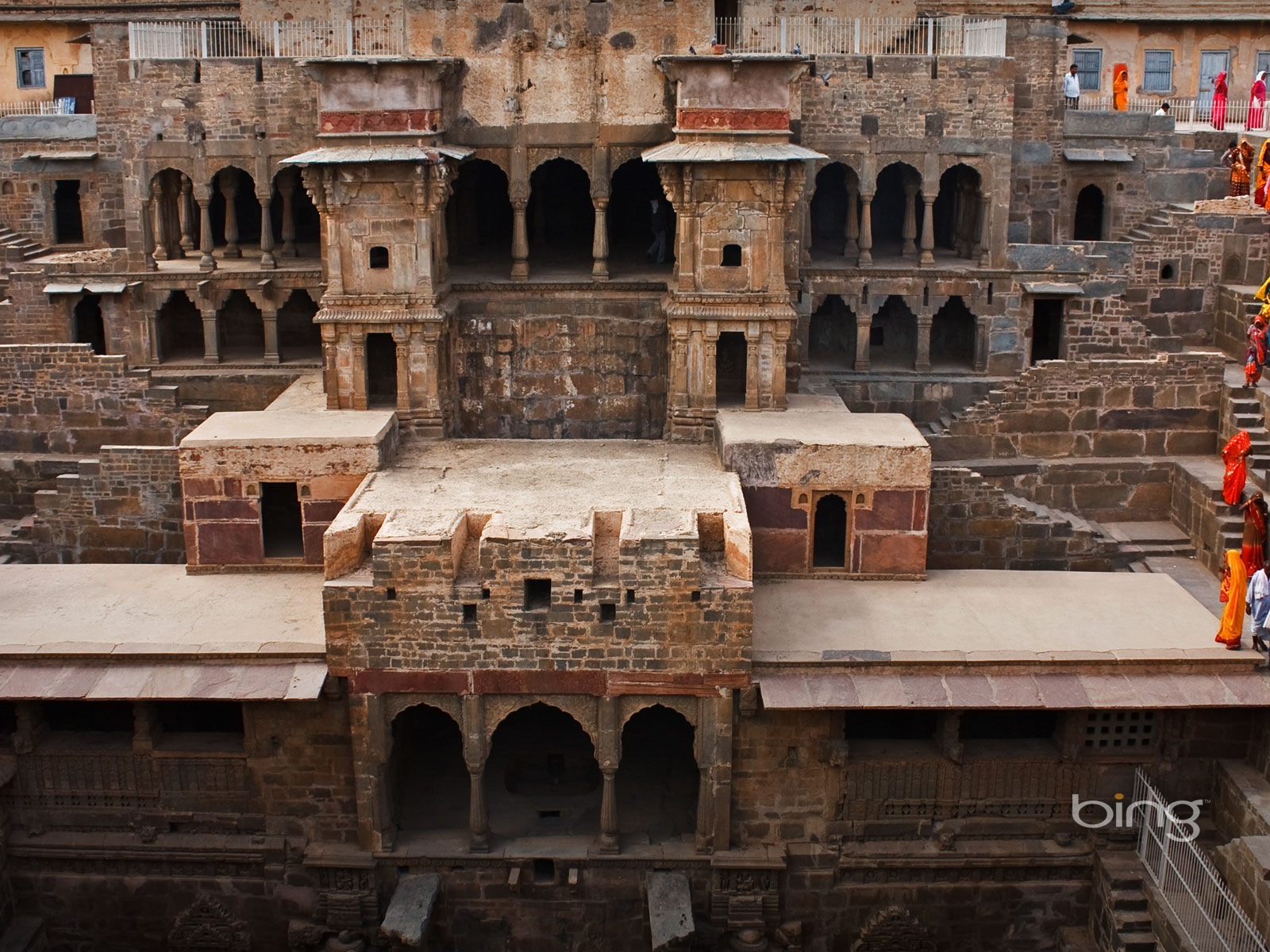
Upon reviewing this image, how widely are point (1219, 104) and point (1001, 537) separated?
48.0ft

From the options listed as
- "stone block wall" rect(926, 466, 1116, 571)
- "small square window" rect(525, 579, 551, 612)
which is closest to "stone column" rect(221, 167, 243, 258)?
"small square window" rect(525, 579, 551, 612)

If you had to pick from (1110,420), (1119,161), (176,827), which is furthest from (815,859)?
(1119,161)

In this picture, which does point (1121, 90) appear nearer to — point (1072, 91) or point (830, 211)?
point (1072, 91)

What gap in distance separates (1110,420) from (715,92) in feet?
27.5

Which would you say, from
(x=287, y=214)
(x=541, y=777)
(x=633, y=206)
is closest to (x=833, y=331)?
(x=633, y=206)

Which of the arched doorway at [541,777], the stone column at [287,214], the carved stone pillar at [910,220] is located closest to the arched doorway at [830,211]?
the carved stone pillar at [910,220]

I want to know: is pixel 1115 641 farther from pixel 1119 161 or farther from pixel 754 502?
pixel 1119 161

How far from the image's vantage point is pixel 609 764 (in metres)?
18.7

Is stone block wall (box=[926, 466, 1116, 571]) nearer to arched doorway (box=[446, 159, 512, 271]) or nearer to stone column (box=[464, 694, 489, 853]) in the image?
stone column (box=[464, 694, 489, 853])

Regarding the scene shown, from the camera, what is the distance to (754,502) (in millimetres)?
21141

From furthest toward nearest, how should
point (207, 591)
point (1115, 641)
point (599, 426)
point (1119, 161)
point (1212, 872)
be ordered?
point (1119, 161) → point (599, 426) → point (207, 591) → point (1115, 641) → point (1212, 872)

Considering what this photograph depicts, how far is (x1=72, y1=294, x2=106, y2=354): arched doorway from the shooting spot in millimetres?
29219

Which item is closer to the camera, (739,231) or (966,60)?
(739,231)

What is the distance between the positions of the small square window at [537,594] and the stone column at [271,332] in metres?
11.6
